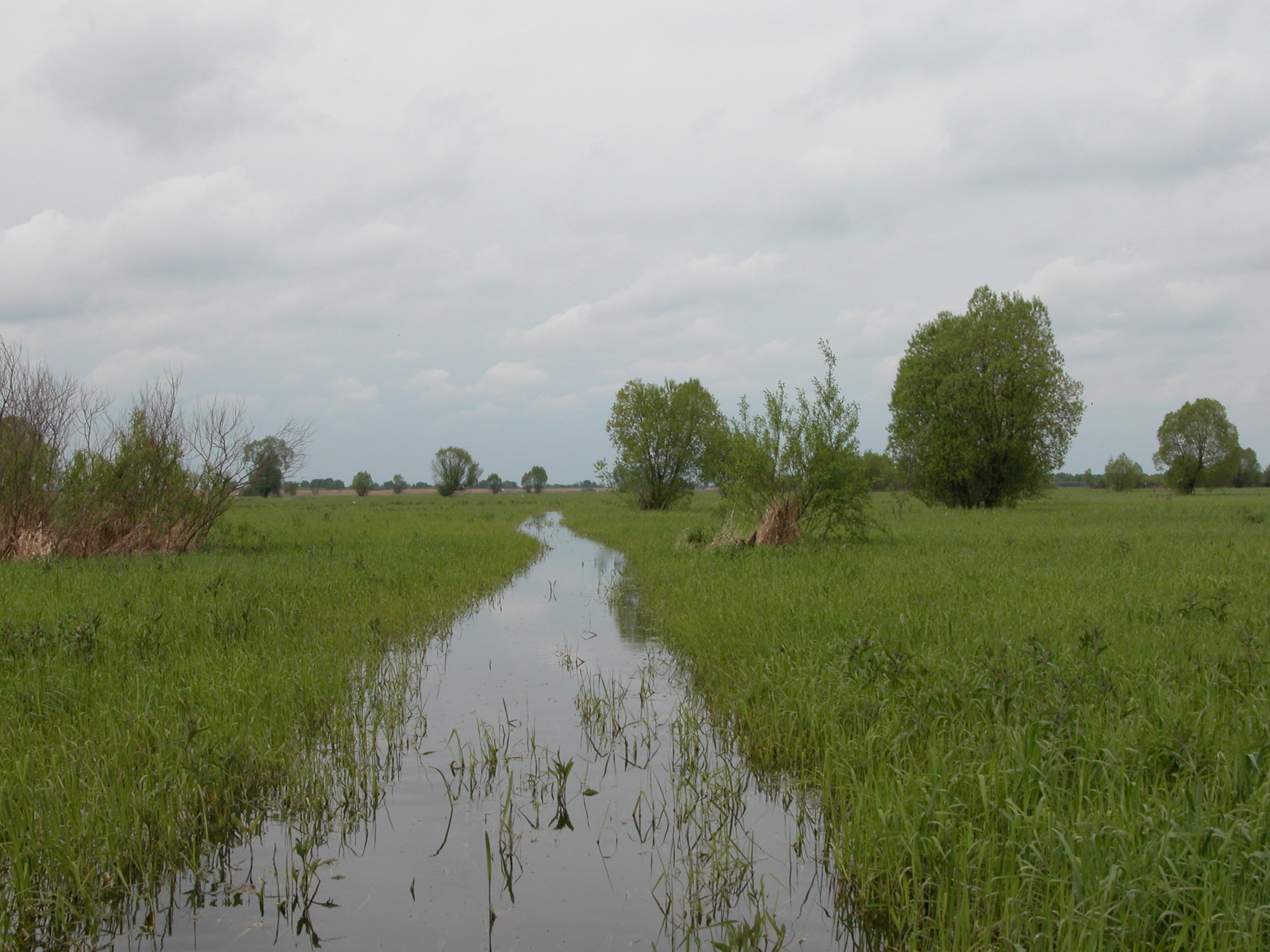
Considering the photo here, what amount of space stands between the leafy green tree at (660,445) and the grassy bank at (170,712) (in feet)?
126

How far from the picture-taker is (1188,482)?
76562 millimetres

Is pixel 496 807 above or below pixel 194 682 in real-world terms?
below

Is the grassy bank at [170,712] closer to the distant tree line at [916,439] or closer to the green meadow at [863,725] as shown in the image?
the green meadow at [863,725]

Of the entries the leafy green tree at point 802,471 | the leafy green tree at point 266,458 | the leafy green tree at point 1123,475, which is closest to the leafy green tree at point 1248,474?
the leafy green tree at point 1123,475

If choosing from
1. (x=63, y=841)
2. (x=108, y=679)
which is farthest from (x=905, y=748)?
(x=108, y=679)

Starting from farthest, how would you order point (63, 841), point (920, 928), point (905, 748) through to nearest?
point (905, 748)
point (63, 841)
point (920, 928)

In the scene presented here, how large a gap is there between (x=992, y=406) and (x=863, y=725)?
38.5 m

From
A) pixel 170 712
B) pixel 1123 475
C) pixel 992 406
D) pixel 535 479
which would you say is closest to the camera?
pixel 170 712

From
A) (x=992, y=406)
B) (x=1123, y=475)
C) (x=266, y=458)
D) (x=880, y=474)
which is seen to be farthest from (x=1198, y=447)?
(x=266, y=458)

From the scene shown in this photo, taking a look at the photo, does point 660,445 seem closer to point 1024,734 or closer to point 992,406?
point 992,406

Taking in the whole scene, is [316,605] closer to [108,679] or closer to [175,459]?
[108,679]

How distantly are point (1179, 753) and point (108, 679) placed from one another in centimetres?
894

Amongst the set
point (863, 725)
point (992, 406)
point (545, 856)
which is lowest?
point (545, 856)

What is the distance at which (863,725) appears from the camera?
668 cm
